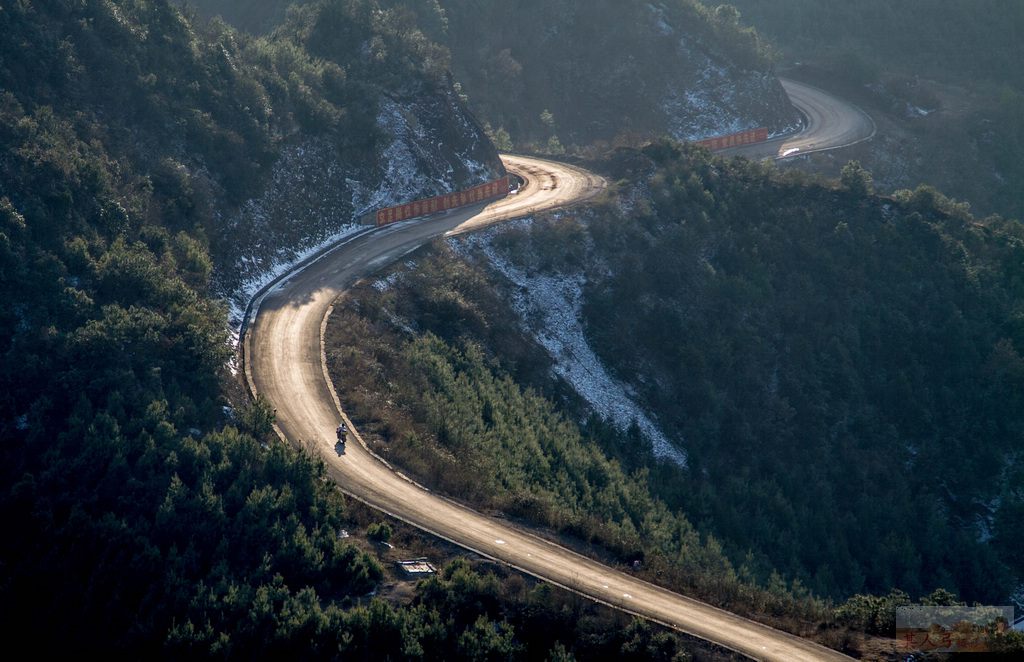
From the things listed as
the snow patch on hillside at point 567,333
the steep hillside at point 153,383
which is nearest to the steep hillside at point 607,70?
the snow patch on hillside at point 567,333

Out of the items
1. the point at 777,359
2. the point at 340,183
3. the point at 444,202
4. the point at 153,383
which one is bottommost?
the point at 777,359

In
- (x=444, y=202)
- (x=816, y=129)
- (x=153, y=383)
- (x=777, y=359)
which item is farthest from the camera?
(x=816, y=129)

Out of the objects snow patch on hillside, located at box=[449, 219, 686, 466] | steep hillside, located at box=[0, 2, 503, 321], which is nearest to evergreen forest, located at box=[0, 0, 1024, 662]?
steep hillside, located at box=[0, 2, 503, 321]

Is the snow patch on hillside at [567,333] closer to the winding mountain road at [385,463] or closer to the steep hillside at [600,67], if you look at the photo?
the winding mountain road at [385,463]

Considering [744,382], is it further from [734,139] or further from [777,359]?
[734,139]

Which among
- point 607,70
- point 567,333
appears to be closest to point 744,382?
point 567,333

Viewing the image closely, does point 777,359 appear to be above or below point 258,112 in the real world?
below

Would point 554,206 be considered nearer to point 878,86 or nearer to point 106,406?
point 106,406
